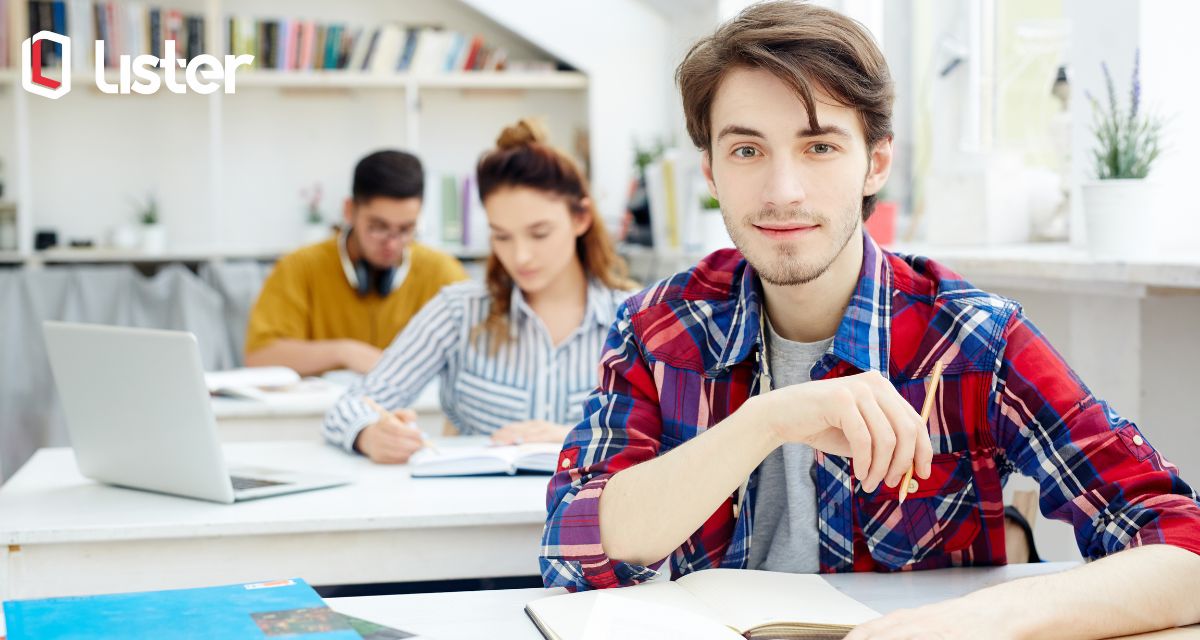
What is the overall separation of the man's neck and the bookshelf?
11.6ft

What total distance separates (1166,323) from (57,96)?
4.45 meters

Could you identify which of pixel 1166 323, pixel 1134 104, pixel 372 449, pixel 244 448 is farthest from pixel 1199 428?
pixel 244 448

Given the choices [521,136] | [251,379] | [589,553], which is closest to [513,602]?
[589,553]

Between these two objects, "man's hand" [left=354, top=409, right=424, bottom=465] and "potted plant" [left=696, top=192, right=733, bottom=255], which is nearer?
"man's hand" [left=354, top=409, right=424, bottom=465]

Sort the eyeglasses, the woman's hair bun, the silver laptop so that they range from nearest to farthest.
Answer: the silver laptop
the woman's hair bun
the eyeglasses

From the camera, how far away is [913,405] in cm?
128

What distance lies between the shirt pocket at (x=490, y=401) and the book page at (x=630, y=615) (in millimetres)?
1255

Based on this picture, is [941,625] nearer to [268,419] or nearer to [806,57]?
[806,57]

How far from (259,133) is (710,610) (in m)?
4.43

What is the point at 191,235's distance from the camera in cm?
501

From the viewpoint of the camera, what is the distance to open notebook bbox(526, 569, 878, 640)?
0.95 metres

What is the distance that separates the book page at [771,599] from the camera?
0.99 m

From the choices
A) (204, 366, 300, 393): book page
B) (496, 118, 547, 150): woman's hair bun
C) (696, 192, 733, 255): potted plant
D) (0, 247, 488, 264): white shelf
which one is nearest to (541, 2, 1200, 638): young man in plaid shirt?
(496, 118, 547, 150): woman's hair bun

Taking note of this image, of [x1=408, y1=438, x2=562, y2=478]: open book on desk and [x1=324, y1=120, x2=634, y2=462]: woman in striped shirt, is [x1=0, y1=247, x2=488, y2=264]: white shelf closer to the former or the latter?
[x1=324, y1=120, x2=634, y2=462]: woman in striped shirt
